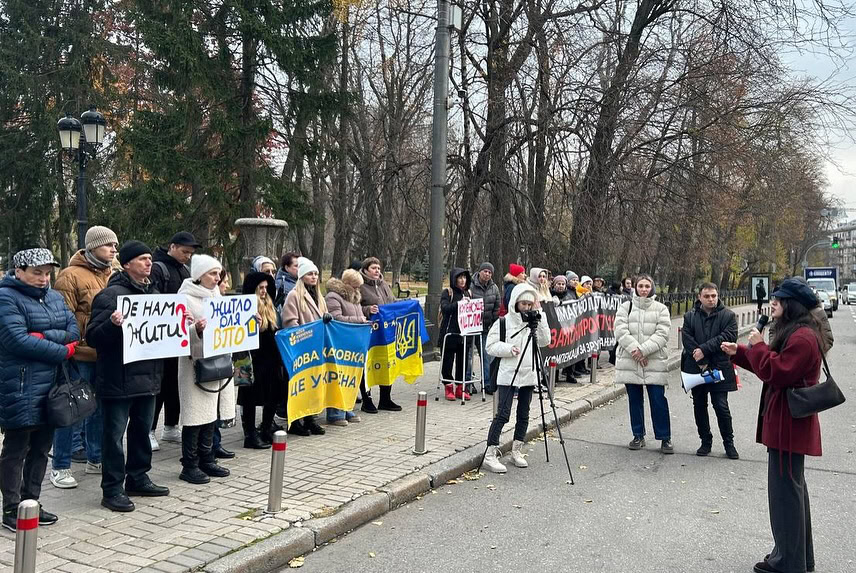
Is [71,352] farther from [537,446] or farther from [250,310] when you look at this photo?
[537,446]

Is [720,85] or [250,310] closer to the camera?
[250,310]

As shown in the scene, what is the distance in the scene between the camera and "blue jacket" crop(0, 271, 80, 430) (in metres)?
4.70

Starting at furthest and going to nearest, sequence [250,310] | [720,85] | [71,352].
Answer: [720,85] → [250,310] → [71,352]

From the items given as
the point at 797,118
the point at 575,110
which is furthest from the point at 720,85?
the point at 575,110

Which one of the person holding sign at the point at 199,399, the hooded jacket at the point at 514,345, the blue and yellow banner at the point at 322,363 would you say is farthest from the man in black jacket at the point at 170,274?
the hooded jacket at the point at 514,345

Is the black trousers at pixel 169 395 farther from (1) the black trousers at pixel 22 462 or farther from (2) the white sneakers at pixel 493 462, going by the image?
(2) the white sneakers at pixel 493 462

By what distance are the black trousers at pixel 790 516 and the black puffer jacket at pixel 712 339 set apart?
10.4ft

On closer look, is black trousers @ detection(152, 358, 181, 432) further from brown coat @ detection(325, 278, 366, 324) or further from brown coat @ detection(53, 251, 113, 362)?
brown coat @ detection(325, 278, 366, 324)

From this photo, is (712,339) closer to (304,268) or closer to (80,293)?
(304,268)

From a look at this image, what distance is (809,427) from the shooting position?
15.4ft

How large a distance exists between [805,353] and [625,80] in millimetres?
13121

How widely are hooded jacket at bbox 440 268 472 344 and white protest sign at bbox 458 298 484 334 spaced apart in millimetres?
133

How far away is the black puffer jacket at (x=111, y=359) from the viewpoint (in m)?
5.33

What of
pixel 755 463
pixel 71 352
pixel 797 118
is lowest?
pixel 755 463
